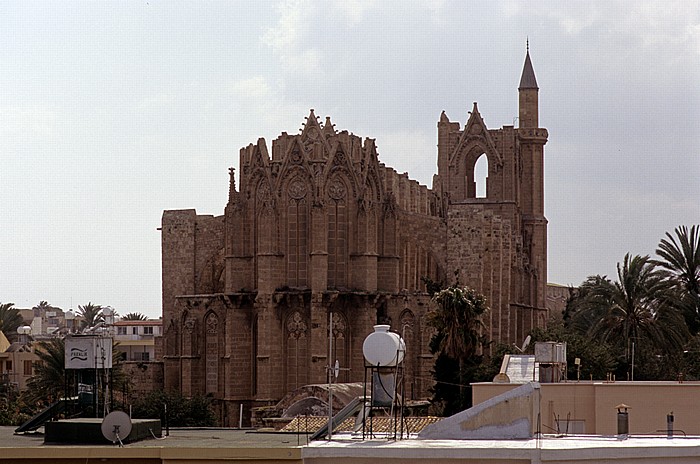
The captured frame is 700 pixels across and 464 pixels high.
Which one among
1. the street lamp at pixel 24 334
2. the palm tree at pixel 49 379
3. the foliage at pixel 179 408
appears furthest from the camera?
the street lamp at pixel 24 334

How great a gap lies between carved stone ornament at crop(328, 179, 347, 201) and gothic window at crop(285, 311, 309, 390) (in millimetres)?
5164

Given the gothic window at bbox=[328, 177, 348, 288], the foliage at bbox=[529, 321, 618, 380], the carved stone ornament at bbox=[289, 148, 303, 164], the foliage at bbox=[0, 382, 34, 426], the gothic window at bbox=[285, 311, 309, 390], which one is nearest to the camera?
the foliage at bbox=[0, 382, 34, 426]

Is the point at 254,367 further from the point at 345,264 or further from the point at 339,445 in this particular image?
the point at 339,445

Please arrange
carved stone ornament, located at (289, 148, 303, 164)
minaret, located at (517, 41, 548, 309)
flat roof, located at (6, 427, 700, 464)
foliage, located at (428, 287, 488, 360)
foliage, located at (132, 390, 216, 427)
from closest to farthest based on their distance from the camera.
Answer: flat roof, located at (6, 427, 700, 464), foliage, located at (428, 287, 488, 360), foliage, located at (132, 390, 216, 427), carved stone ornament, located at (289, 148, 303, 164), minaret, located at (517, 41, 548, 309)

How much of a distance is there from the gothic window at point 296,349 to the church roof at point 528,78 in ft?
89.1

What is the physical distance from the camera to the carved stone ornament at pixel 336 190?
64750 millimetres

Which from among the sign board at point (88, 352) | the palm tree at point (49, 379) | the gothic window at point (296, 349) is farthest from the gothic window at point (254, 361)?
the sign board at point (88, 352)

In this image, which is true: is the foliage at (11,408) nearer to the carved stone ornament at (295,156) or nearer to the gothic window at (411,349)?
the carved stone ornament at (295,156)

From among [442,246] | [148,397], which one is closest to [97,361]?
[148,397]

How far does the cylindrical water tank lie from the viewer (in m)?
18.4

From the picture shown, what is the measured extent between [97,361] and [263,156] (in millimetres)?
42474

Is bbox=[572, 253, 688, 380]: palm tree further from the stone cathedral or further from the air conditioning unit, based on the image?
the air conditioning unit

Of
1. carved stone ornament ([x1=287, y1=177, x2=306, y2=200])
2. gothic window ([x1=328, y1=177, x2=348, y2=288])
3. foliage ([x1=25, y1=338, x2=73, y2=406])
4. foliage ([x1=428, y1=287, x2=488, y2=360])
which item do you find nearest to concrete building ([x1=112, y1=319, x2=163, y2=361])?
gothic window ([x1=328, y1=177, x2=348, y2=288])

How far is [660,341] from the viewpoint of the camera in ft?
191
